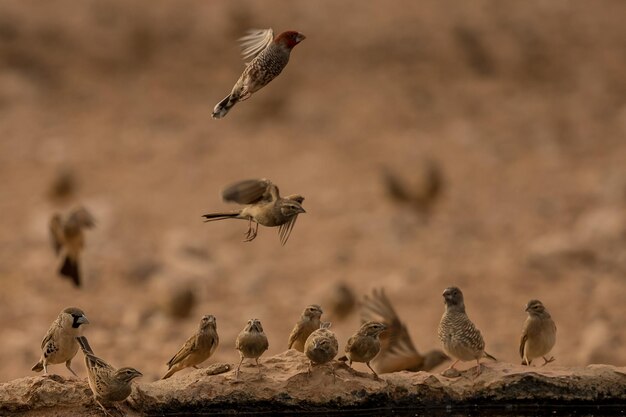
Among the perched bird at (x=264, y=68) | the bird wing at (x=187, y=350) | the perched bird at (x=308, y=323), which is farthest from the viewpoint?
the perched bird at (x=308, y=323)

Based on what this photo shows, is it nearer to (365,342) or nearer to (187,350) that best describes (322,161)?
(187,350)

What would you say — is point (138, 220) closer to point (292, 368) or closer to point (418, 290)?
point (418, 290)

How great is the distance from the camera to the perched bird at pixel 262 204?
317 inches

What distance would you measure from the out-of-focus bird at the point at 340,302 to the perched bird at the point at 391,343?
11.8 feet

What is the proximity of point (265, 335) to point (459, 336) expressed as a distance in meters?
1.42

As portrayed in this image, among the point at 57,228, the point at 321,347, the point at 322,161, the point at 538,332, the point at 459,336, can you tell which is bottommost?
the point at 321,347

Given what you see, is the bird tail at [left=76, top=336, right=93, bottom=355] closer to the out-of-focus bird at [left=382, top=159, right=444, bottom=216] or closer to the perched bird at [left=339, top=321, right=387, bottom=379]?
the perched bird at [left=339, top=321, right=387, bottom=379]

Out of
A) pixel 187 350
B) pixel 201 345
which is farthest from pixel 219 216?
pixel 187 350

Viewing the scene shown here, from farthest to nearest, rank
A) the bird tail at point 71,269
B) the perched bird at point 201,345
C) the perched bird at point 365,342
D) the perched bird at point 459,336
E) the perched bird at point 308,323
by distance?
1. the bird tail at point 71,269
2. the perched bird at point 308,323
3. the perched bird at point 201,345
4. the perched bird at point 459,336
5. the perched bird at point 365,342

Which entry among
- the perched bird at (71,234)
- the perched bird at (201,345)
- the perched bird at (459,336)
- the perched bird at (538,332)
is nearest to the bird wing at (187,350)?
the perched bird at (201,345)

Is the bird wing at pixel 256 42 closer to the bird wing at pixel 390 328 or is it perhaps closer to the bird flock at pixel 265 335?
the bird flock at pixel 265 335

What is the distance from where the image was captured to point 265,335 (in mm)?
9781

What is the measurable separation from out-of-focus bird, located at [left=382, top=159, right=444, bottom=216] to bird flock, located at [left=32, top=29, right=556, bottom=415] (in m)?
8.35

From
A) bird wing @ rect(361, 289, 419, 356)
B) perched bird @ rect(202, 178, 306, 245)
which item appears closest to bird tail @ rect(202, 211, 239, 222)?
perched bird @ rect(202, 178, 306, 245)
